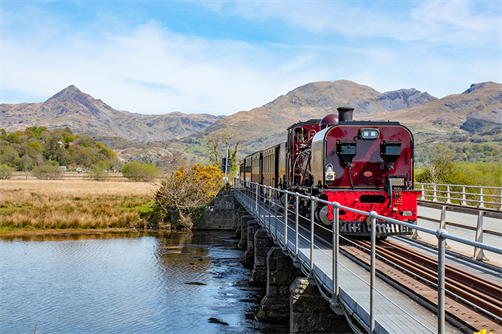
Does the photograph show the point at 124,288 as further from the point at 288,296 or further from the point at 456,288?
the point at 456,288

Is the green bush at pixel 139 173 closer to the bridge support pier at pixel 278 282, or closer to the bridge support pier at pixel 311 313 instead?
the bridge support pier at pixel 278 282

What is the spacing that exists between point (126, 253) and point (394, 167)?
55.9ft

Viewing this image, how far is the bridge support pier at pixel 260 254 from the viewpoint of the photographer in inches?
570

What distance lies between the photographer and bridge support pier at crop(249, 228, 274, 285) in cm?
1448

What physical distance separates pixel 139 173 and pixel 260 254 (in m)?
67.2

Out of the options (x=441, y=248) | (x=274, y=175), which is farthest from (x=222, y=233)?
(x=441, y=248)

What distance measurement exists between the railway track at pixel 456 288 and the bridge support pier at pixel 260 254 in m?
5.67

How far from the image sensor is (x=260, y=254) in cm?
1508

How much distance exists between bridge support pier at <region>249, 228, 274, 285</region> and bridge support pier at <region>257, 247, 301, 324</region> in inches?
123

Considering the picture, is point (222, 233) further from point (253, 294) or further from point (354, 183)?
point (354, 183)

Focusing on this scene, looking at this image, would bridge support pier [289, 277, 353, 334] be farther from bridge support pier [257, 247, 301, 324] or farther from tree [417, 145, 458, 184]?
tree [417, 145, 458, 184]

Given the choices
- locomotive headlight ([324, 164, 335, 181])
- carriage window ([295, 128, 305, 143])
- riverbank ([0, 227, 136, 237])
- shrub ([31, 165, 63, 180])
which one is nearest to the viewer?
locomotive headlight ([324, 164, 335, 181])

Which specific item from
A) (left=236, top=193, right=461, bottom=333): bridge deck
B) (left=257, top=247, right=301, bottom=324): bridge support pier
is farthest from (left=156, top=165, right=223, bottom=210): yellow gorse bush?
(left=236, top=193, right=461, bottom=333): bridge deck

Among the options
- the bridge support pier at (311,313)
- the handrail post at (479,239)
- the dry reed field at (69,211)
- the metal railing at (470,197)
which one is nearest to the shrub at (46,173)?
the dry reed field at (69,211)
